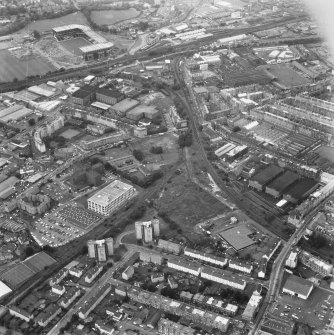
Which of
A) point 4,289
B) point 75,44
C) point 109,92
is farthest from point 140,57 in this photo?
point 4,289

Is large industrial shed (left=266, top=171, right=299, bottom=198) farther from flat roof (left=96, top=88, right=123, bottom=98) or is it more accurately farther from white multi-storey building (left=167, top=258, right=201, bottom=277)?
flat roof (left=96, top=88, right=123, bottom=98)

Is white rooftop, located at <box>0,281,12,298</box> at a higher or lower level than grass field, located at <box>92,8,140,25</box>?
lower

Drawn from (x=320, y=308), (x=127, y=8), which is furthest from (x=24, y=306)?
(x=127, y=8)

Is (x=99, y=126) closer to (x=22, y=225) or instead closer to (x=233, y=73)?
(x=22, y=225)

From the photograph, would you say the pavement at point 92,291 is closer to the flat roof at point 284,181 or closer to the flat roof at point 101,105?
the flat roof at point 284,181

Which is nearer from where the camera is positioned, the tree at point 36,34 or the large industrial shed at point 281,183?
the large industrial shed at point 281,183

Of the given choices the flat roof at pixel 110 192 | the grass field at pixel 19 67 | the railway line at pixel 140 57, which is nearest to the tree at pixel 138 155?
the flat roof at pixel 110 192

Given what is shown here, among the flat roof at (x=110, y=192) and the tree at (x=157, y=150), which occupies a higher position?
the flat roof at (x=110, y=192)

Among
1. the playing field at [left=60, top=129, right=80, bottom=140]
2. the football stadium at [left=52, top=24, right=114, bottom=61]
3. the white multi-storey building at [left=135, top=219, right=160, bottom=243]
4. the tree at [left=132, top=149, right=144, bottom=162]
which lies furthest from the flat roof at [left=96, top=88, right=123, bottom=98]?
the white multi-storey building at [left=135, top=219, right=160, bottom=243]
